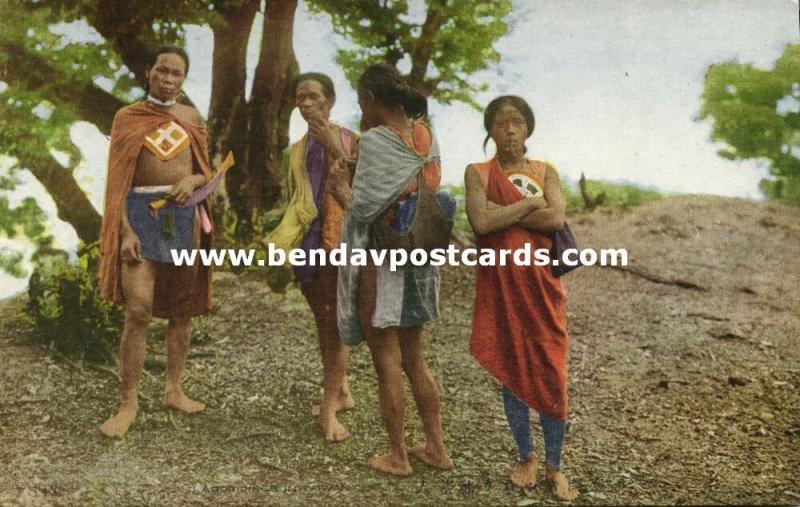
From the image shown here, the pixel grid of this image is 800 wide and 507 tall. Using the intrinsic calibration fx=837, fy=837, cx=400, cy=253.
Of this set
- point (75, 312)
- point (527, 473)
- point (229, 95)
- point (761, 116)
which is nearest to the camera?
point (527, 473)

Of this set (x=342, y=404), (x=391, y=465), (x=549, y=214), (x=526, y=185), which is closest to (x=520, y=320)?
(x=549, y=214)

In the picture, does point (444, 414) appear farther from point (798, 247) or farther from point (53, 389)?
point (798, 247)

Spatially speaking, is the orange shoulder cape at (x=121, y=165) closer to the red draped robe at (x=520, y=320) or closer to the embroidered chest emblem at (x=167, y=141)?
the embroidered chest emblem at (x=167, y=141)

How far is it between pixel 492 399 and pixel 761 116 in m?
2.21

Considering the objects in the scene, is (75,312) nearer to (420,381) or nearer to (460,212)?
(420,381)

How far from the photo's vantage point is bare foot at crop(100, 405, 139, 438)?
3.57 meters

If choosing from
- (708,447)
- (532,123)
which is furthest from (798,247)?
(532,123)

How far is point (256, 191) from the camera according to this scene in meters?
4.18

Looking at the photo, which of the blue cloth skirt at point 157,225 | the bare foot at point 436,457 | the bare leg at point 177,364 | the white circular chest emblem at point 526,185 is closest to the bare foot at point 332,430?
the bare foot at point 436,457

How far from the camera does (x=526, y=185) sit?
3348 mm

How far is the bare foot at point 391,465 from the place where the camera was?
3.41 meters

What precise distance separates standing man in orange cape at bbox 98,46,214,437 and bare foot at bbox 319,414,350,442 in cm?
83

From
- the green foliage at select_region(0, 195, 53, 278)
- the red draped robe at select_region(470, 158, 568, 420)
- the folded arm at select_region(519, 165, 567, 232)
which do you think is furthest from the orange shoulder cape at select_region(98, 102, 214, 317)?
the folded arm at select_region(519, 165, 567, 232)

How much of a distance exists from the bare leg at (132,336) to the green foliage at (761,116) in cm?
285
